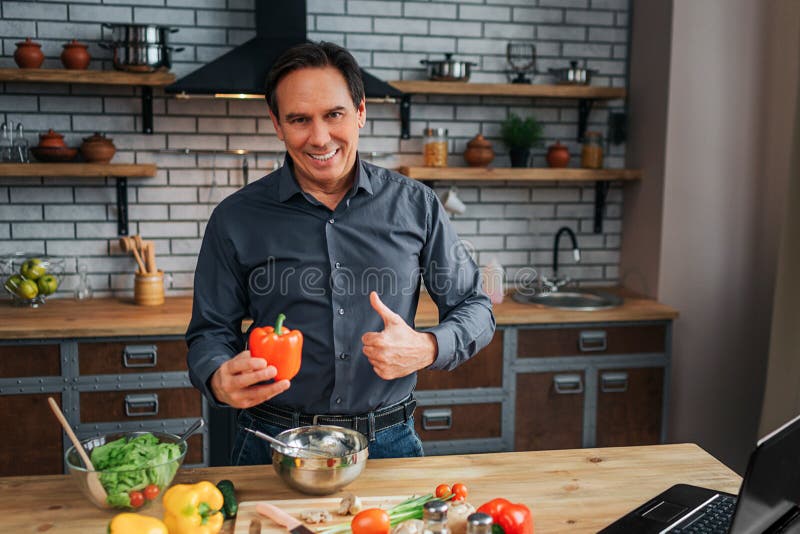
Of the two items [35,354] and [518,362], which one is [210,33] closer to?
[35,354]

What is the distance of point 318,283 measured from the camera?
2047 millimetres

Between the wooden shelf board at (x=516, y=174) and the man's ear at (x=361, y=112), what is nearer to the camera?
the man's ear at (x=361, y=112)

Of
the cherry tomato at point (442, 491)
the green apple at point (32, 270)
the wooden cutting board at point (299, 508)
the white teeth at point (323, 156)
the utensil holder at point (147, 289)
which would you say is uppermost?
the white teeth at point (323, 156)

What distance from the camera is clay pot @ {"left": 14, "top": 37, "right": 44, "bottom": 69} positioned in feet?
11.1

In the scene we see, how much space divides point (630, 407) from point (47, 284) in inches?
109

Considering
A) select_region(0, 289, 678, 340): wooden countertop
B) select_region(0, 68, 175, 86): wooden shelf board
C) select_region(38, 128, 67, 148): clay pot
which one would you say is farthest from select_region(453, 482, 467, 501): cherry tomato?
select_region(38, 128, 67, 148): clay pot

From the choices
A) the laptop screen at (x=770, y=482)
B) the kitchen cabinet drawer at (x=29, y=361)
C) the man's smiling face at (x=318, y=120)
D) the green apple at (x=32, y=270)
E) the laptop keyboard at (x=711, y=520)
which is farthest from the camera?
the green apple at (x=32, y=270)

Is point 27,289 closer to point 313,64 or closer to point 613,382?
point 313,64

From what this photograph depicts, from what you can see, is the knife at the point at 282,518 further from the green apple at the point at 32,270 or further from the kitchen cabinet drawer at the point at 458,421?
the green apple at the point at 32,270

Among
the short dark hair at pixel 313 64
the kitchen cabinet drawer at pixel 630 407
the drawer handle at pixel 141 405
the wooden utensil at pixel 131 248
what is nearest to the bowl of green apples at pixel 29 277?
the wooden utensil at pixel 131 248

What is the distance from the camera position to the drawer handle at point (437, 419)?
3416 millimetres

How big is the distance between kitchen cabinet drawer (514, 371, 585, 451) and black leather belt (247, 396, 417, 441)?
155 cm

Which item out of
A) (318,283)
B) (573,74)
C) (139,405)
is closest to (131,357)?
(139,405)

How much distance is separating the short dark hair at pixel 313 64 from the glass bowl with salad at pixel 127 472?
894 millimetres
